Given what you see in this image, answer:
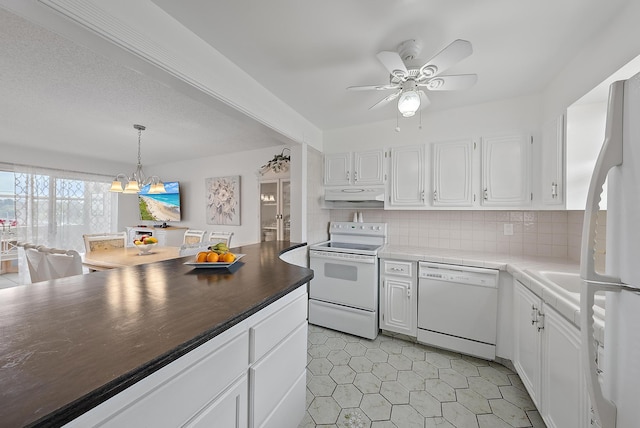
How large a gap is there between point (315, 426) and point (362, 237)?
188 cm

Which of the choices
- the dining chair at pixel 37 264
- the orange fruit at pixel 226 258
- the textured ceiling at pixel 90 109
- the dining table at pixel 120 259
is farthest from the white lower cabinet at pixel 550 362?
the dining chair at pixel 37 264

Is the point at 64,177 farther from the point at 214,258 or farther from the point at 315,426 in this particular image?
the point at 315,426

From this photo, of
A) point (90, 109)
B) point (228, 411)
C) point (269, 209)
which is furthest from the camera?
point (269, 209)


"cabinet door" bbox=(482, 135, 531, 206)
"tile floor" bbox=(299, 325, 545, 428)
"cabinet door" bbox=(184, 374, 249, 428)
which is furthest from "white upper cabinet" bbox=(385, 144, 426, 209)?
"cabinet door" bbox=(184, 374, 249, 428)

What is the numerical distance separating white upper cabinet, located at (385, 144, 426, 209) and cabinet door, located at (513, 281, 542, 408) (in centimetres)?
114

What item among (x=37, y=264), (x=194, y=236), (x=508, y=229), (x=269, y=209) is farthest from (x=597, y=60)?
(x=37, y=264)

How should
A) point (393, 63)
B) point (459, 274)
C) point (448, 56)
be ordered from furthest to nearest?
point (459, 274) < point (393, 63) < point (448, 56)

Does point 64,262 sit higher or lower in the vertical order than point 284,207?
lower

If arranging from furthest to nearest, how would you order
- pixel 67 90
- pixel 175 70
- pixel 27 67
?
pixel 67 90 → pixel 27 67 → pixel 175 70

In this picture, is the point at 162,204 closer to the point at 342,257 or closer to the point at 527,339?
the point at 342,257

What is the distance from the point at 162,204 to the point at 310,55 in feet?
15.6

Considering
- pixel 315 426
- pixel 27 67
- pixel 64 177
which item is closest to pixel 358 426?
pixel 315 426

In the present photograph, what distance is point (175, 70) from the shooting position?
134 centimetres

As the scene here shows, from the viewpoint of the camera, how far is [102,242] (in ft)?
11.5
